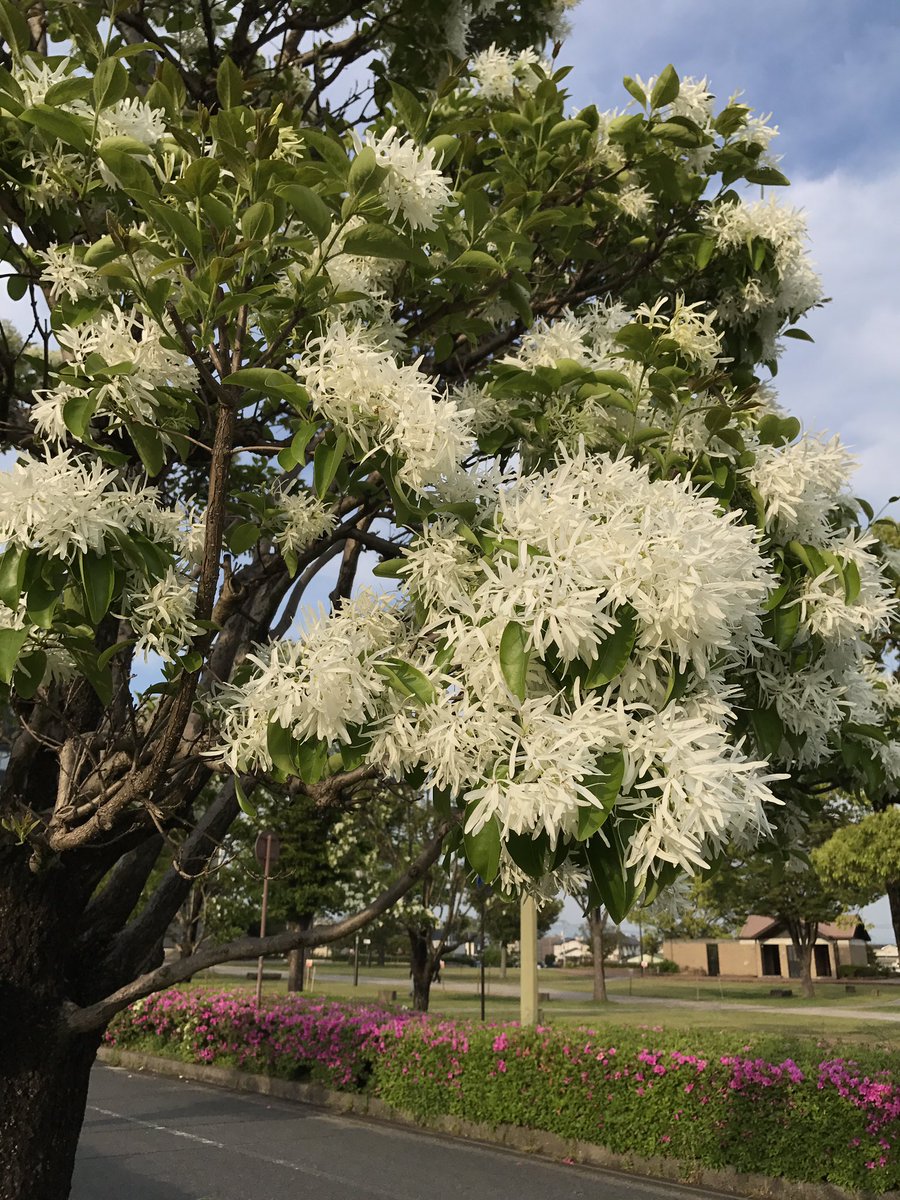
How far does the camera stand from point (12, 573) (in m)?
1.82

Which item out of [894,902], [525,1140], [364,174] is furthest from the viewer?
[894,902]

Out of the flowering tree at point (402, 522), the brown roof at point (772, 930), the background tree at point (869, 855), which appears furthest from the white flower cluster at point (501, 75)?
the brown roof at point (772, 930)

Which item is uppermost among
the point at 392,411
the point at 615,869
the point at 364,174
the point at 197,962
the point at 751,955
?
the point at 364,174

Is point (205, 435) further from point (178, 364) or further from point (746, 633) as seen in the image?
point (746, 633)

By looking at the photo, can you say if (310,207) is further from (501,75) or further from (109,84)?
(501,75)

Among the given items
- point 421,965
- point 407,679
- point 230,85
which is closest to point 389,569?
point 407,679

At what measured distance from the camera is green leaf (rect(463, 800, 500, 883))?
5.10ft

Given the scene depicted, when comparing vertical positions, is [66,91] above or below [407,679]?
above

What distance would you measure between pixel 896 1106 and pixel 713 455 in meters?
6.31

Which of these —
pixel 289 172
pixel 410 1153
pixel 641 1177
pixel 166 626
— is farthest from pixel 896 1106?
pixel 289 172

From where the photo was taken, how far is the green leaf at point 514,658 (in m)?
1.53

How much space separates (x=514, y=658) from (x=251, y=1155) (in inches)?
348

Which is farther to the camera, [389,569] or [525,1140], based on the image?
[525,1140]

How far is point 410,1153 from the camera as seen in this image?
29.2 feet
